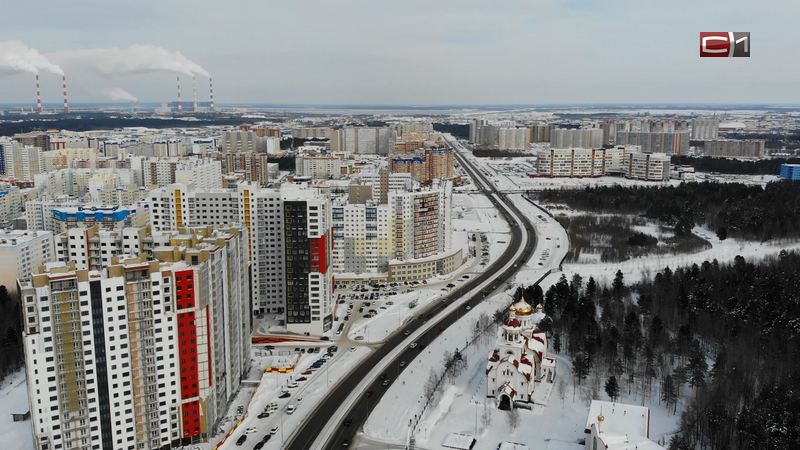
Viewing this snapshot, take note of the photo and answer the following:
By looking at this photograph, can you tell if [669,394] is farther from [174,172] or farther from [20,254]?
[174,172]

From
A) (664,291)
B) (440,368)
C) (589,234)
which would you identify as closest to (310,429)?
(440,368)

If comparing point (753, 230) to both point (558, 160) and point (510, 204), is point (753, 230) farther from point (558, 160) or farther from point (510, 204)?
point (558, 160)

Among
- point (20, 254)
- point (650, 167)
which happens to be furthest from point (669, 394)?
point (650, 167)

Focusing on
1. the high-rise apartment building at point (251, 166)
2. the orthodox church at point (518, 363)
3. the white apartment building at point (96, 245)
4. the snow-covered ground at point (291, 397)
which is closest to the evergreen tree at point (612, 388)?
the orthodox church at point (518, 363)

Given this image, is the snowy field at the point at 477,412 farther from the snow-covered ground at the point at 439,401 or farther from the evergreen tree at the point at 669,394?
the evergreen tree at the point at 669,394

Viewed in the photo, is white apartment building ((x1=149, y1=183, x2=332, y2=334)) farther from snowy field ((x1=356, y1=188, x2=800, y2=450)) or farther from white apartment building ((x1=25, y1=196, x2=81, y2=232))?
white apartment building ((x1=25, y1=196, x2=81, y2=232))
